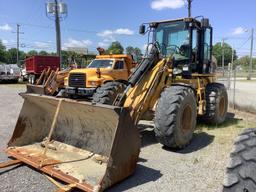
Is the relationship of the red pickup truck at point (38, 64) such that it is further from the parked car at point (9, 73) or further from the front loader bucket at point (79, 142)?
the front loader bucket at point (79, 142)

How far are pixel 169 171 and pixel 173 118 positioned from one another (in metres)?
1.16

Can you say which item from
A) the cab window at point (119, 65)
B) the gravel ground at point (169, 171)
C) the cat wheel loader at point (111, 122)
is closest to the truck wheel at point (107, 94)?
the cat wheel loader at point (111, 122)

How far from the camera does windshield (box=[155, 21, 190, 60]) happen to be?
8.27 metres

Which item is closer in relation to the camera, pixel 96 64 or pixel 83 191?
pixel 83 191

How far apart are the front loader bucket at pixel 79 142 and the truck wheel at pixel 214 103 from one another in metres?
4.05

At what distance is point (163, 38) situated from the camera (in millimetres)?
8680

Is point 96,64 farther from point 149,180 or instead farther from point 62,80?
point 149,180

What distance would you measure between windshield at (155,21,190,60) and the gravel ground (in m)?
2.13

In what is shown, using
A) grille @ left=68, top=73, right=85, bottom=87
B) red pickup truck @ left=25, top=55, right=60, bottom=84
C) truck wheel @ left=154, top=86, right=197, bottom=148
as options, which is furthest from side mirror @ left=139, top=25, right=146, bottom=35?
red pickup truck @ left=25, top=55, right=60, bottom=84

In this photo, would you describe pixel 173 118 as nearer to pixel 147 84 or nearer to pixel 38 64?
pixel 147 84

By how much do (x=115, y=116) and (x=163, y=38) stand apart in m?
4.53

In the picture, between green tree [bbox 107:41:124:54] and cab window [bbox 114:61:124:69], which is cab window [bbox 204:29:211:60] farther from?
green tree [bbox 107:41:124:54]

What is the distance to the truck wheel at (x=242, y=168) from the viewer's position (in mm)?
2582

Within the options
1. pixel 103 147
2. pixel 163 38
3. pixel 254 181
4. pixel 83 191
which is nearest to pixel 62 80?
pixel 163 38
